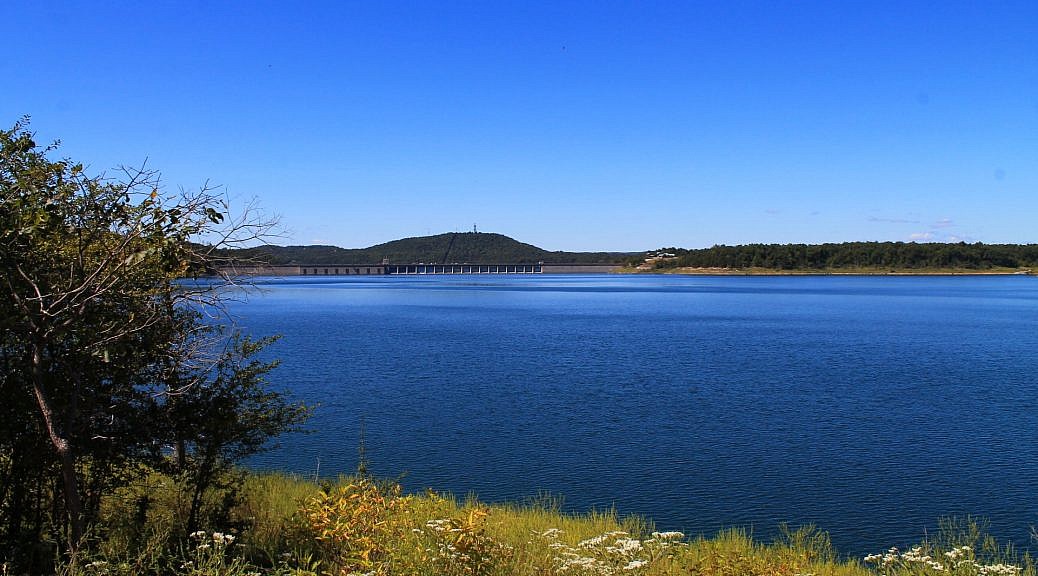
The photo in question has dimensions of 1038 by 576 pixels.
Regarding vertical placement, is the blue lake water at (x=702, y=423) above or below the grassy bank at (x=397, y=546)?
below

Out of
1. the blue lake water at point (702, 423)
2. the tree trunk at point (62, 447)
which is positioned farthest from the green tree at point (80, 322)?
the blue lake water at point (702, 423)

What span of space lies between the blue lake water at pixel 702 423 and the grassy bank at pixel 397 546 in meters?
3.11

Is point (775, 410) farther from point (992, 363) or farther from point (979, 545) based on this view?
point (992, 363)

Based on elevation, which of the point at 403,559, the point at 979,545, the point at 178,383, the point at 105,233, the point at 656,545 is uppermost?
the point at 105,233

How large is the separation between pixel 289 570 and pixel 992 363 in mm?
39656

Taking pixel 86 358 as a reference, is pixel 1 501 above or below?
below

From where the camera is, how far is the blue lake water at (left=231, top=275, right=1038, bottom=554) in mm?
16469

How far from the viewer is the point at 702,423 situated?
2377 centimetres

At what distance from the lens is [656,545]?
361 inches

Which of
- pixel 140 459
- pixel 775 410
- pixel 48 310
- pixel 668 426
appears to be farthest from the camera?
pixel 775 410

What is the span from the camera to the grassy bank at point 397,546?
7.00 meters

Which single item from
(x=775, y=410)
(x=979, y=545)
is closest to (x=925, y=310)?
(x=775, y=410)

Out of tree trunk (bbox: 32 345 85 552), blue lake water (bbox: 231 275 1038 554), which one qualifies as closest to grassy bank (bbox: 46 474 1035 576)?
tree trunk (bbox: 32 345 85 552)

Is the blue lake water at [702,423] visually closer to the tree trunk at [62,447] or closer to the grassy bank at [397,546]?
Answer: the grassy bank at [397,546]
